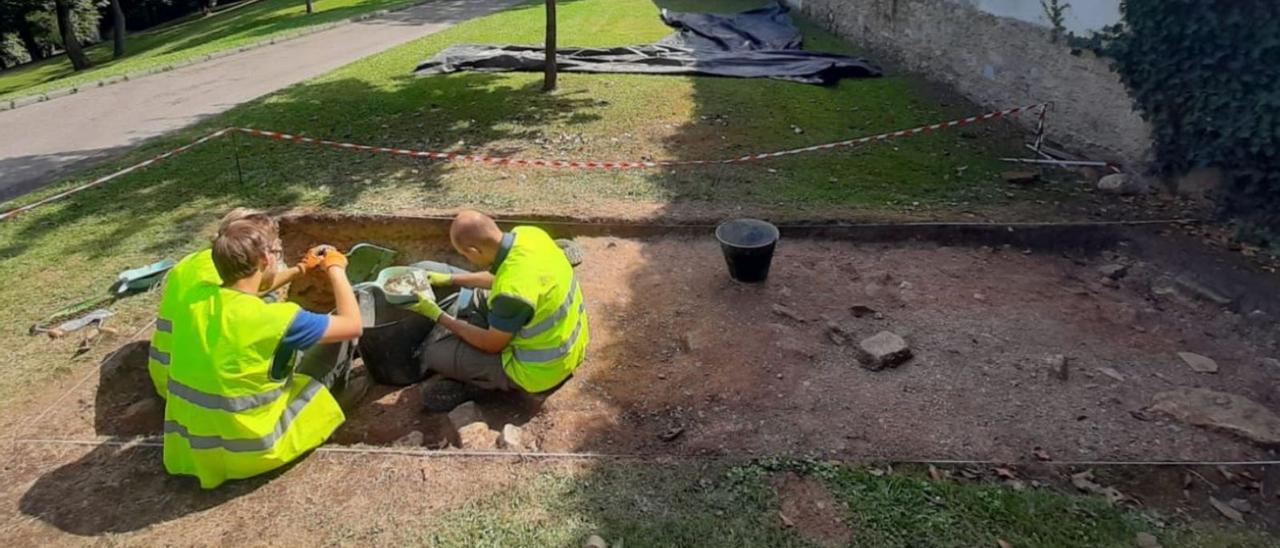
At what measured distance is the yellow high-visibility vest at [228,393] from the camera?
Answer: 3414mm

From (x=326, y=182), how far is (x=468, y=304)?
4051mm

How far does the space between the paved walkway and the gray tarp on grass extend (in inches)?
116

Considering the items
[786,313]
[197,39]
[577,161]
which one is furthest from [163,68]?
[786,313]

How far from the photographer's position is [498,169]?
319 inches

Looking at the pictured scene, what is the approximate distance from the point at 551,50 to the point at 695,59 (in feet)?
8.92

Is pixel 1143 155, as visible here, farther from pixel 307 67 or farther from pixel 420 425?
pixel 307 67

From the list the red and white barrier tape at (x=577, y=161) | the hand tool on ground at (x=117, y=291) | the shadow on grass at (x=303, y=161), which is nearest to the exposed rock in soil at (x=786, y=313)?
the red and white barrier tape at (x=577, y=161)

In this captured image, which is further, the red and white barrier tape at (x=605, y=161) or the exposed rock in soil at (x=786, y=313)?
the red and white barrier tape at (x=605, y=161)

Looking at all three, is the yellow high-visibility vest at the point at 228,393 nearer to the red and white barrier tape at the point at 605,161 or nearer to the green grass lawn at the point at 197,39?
the red and white barrier tape at the point at 605,161

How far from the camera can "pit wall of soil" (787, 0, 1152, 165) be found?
7625 millimetres

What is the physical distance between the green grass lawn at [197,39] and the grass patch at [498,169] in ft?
26.7

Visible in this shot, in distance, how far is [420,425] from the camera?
4586 mm

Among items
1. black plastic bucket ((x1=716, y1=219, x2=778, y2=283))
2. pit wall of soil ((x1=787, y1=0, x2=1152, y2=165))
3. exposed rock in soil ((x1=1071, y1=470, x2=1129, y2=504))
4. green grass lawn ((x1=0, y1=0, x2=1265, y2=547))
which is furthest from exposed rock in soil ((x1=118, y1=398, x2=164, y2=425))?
pit wall of soil ((x1=787, y1=0, x2=1152, y2=165))

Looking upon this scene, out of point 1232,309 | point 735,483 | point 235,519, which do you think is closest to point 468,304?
point 235,519
